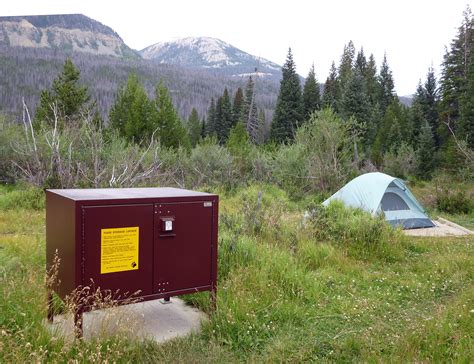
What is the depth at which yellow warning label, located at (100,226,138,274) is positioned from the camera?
374cm

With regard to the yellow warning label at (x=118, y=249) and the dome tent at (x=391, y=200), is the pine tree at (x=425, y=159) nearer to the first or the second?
the dome tent at (x=391, y=200)

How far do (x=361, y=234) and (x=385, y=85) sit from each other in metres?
56.6

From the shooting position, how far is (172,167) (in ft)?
64.8

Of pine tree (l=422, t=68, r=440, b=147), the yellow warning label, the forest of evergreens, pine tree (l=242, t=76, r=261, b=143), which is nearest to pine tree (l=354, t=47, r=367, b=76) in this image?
the forest of evergreens

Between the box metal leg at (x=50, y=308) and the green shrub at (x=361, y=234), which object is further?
the green shrub at (x=361, y=234)

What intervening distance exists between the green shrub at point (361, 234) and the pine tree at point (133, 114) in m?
29.9

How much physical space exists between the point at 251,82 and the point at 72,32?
16084 centimetres

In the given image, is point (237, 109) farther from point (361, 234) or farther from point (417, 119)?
point (361, 234)

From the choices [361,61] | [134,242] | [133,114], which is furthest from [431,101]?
[134,242]

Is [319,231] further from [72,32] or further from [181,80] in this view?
[72,32]

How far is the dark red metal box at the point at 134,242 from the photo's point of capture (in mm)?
3650

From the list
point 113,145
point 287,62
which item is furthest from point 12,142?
point 287,62

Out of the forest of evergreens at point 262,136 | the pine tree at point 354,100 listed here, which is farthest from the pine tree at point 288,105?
the pine tree at point 354,100

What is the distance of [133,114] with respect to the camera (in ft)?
123
